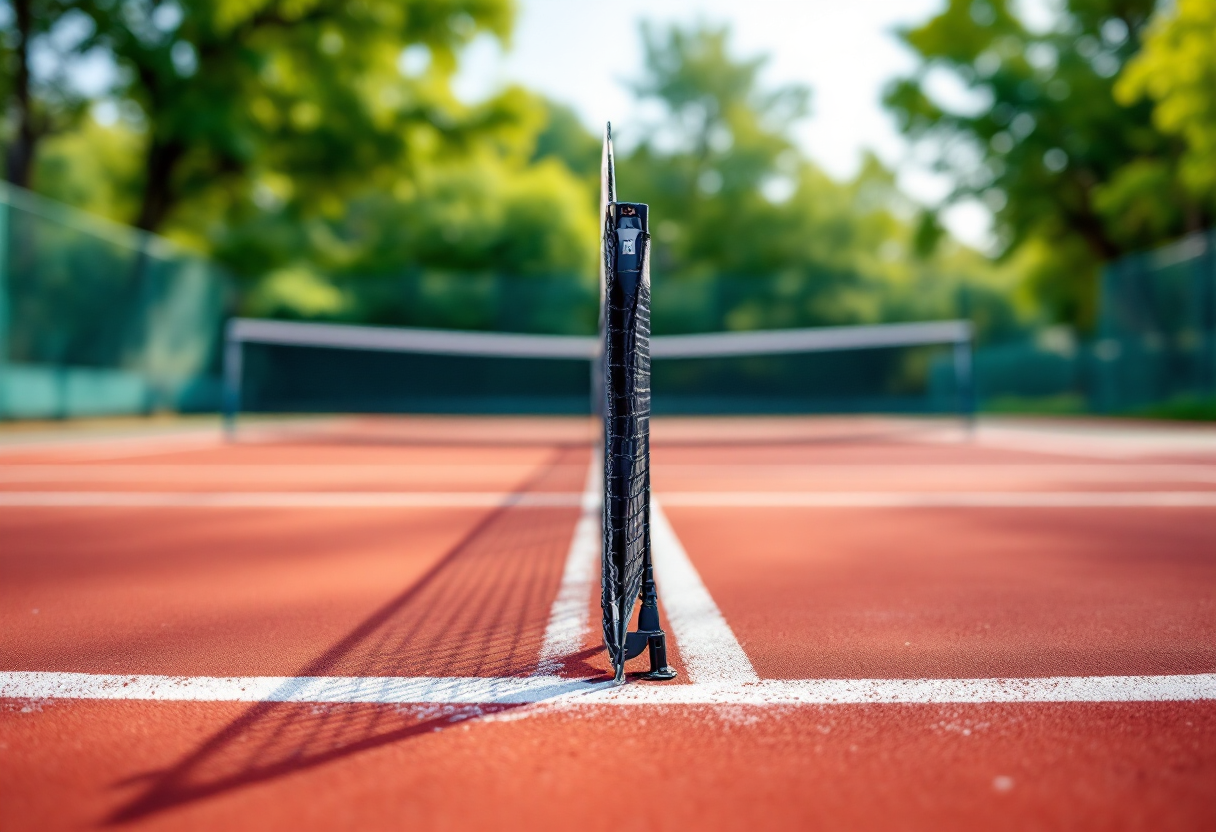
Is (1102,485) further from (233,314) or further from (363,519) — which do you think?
(233,314)

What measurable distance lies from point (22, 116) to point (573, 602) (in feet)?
64.8

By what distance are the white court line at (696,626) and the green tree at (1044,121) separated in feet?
73.4

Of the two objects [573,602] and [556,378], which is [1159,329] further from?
[573,602]

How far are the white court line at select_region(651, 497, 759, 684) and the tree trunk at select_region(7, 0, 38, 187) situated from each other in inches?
742

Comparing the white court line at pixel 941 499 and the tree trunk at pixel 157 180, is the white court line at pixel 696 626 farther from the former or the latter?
the tree trunk at pixel 157 180

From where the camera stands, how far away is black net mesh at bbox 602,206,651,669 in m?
2.07

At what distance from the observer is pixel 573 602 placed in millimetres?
3188

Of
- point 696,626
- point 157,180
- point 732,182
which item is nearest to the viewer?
point 696,626

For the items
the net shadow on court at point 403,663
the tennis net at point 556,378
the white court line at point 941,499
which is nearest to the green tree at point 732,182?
the tennis net at point 556,378

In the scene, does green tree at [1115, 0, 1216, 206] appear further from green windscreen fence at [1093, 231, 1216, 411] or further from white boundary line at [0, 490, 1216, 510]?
white boundary line at [0, 490, 1216, 510]

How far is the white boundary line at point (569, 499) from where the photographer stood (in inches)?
230

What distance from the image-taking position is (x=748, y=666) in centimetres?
241

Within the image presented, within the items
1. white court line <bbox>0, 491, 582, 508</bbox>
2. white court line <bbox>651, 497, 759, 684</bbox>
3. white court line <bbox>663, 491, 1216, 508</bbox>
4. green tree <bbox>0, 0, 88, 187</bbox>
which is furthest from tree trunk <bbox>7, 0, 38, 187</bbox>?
white court line <bbox>651, 497, 759, 684</bbox>

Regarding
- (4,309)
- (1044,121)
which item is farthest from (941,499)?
(1044,121)
